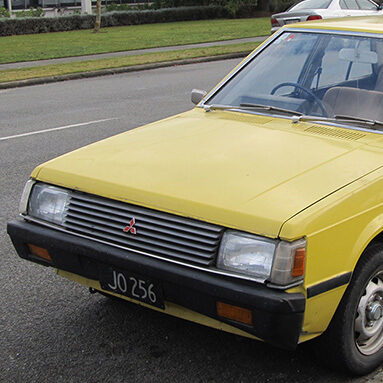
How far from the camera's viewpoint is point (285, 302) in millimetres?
2768

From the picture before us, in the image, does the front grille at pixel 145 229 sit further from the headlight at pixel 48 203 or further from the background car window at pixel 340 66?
the background car window at pixel 340 66

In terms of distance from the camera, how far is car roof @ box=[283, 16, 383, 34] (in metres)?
4.36

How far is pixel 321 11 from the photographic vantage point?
17.9 metres

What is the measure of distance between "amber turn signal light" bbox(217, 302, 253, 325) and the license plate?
0.32 metres

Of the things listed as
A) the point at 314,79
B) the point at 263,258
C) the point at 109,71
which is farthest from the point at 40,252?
the point at 109,71

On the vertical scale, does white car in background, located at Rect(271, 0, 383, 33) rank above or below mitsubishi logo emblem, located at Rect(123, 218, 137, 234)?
above

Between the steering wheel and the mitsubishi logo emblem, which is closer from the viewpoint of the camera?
the mitsubishi logo emblem

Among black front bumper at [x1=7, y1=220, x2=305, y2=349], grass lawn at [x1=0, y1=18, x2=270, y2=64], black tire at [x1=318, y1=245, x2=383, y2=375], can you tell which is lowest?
grass lawn at [x1=0, y1=18, x2=270, y2=64]

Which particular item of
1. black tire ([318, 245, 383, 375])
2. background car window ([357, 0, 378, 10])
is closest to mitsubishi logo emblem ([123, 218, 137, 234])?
black tire ([318, 245, 383, 375])

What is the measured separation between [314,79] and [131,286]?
6.38ft

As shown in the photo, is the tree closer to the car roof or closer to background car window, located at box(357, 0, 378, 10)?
background car window, located at box(357, 0, 378, 10)

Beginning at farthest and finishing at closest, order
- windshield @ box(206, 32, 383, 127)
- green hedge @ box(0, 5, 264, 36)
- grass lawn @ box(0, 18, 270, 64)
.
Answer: green hedge @ box(0, 5, 264, 36) < grass lawn @ box(0, 18, 270, 64) < windshield @ box(206, 32, 383, 127)

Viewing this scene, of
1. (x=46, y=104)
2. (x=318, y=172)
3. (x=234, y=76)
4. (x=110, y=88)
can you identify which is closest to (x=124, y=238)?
(x=318, y=172)

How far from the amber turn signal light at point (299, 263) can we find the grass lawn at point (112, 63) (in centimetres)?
1291
